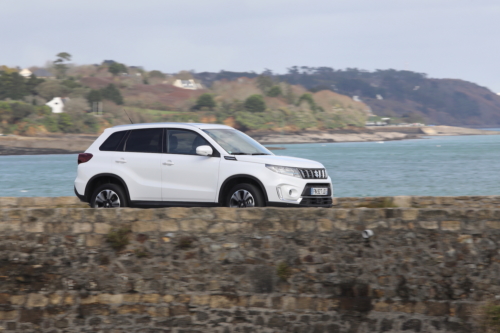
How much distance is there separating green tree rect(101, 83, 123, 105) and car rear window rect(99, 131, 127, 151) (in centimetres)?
15689

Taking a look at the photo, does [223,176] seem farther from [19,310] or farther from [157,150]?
[19,310]

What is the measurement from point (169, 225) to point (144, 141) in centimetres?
193

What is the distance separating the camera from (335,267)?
837cm

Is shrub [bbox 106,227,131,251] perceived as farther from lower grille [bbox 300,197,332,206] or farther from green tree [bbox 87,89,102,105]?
green tree [bbox 87,89,102,105]

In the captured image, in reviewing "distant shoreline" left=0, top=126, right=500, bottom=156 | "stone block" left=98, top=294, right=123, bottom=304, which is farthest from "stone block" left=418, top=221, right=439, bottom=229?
"distant shoreline" left=0, top=126, right=500, bottom=156

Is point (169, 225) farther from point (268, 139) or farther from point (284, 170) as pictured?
point (268, 139)

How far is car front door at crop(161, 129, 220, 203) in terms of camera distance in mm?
9617

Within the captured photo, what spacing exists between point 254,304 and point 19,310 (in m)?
3.04

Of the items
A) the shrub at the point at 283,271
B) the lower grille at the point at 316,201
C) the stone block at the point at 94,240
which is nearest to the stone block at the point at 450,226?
the shrub at the point at 283,271

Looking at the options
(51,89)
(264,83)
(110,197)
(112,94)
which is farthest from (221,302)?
(264,83)

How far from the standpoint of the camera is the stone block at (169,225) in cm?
870

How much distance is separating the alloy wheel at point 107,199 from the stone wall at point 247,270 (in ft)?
4.09

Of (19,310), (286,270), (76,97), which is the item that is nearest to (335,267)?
(286,270)

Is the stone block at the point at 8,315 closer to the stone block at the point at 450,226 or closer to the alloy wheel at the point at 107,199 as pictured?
the alloy wheel at the point at 107,199
